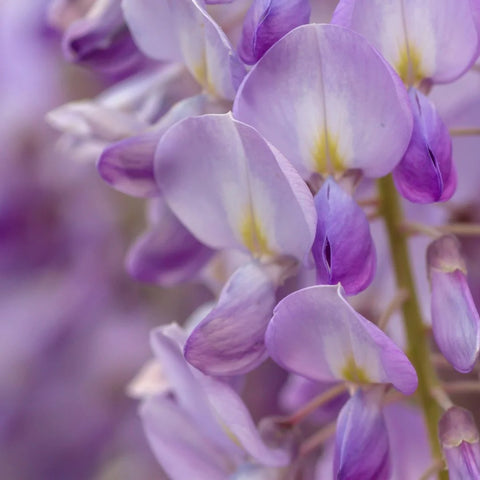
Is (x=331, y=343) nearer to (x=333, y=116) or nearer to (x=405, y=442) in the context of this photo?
(x=333, y=116)

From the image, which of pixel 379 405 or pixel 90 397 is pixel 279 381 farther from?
pixel 379 405

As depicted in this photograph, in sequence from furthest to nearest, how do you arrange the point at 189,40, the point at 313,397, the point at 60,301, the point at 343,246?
the point at 60,301 → the point at 313,397 → the point at 189,40 → the point at 343,246

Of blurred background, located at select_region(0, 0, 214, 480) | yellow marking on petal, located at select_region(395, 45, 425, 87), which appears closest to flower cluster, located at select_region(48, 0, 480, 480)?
yellow marking on petal, located at select_region(395, 45, 425, 87)

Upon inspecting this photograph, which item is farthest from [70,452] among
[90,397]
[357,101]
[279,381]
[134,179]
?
[357,101]

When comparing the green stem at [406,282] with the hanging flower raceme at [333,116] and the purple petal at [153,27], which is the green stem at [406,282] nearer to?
the hanging flower raceme at [333,116]

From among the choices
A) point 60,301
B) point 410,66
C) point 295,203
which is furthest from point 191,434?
point 60,301

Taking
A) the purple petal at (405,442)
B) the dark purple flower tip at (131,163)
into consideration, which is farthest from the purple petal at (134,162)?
the purple petal at (405,442)

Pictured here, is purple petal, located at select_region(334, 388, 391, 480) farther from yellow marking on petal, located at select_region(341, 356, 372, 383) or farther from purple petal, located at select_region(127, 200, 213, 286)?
purple petal, located at select_region(127, 200, 213, 286)
